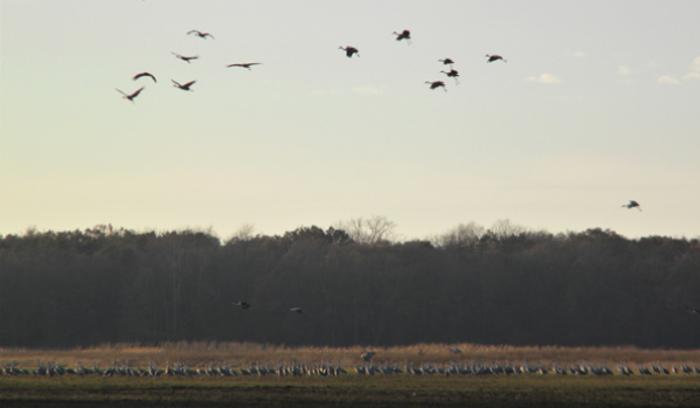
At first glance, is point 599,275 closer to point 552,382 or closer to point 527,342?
point 527,342

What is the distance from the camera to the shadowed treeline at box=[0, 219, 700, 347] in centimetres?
9969

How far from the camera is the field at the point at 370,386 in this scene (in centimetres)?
4700

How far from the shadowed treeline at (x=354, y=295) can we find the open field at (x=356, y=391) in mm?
39513

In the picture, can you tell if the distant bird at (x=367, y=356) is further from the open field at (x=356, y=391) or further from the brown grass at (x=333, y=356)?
the open field at (x=356, y=391)

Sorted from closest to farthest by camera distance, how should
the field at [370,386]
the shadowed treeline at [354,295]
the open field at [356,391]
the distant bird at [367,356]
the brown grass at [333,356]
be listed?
the open field at [356,391], the field at [370,386], the brown grass at [333,356], the distant bird at [367,356], the shadowed treeline at [354,295]

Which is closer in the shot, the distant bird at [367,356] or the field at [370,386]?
the field at [370,386]

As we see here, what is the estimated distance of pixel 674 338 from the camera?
9788 cm

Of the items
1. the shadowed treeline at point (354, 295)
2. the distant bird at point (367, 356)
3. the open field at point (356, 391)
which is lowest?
the open field at point (356, 391)

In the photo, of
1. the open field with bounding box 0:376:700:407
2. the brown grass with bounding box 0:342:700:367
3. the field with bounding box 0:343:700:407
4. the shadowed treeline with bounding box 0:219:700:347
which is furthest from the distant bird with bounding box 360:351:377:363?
the shadowed treeline with bounding box 0:219:700:347

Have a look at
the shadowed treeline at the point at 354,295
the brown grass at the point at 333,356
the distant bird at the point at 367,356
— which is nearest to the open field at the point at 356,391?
the brown grass at the point at 333,356

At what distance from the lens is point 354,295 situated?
10700 cm

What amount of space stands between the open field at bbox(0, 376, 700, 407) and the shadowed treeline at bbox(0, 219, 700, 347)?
3951 cm

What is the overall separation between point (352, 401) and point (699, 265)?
67389mm

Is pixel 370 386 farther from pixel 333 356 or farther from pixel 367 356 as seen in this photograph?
pixel 333 356
